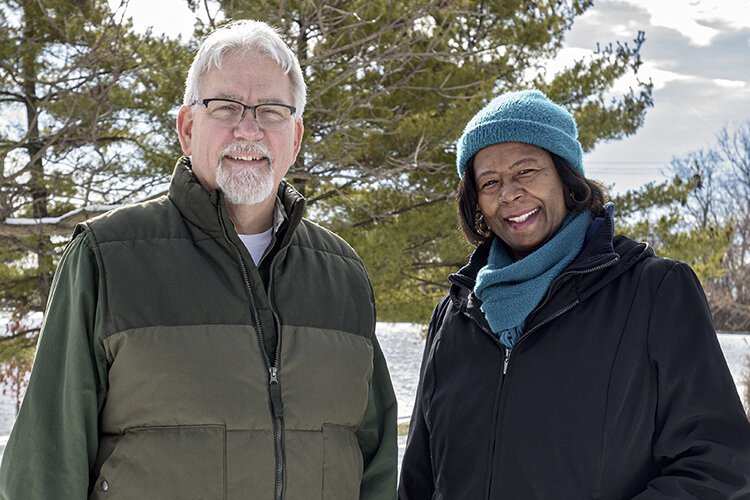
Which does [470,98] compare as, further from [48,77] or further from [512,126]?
[512,126]

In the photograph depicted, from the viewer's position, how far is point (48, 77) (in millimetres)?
8617

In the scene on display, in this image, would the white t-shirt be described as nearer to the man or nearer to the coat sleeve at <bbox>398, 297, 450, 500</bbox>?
the man

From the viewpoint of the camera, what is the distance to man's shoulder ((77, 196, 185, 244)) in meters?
1.97

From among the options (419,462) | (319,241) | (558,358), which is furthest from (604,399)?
(319,241)

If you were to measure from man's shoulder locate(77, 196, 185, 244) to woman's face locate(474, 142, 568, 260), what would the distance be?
0.83 m

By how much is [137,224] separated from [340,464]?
2.56 ft

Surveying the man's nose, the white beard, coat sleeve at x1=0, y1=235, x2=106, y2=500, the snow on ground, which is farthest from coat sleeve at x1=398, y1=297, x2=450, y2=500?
the snow on ground

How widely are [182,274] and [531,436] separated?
Result: 92 cm

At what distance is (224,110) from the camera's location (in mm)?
2127

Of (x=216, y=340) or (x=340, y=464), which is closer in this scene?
(x=216, y=340)

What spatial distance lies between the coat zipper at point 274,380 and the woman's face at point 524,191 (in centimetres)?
67

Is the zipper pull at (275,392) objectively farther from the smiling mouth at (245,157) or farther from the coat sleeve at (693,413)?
the coat sleeve at (693,413)

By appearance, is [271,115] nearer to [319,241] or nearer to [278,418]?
[319,241]

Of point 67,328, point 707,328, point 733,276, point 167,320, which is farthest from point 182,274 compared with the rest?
point 733,276
